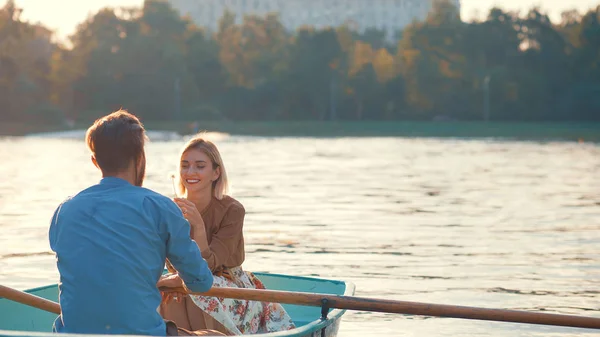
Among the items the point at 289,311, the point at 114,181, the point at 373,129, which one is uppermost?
the point at 114,181

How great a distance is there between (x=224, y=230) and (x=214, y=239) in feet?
0.28

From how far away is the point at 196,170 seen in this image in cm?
601

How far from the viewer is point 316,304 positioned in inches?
230

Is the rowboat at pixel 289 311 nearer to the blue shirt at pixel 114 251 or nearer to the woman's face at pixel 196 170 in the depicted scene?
the blue shirt at pixel 114 251

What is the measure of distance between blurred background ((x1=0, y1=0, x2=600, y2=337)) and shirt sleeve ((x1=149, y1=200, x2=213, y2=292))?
3.66 m

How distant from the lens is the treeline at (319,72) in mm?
75250

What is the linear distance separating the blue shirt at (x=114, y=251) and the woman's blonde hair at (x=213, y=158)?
5.41ft

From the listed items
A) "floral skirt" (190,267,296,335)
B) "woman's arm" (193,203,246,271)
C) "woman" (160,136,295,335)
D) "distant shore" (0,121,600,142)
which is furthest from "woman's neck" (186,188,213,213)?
"distant shore" (0,121,600,142)

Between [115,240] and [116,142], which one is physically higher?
[116,142]

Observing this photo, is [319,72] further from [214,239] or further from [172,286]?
[172,286]

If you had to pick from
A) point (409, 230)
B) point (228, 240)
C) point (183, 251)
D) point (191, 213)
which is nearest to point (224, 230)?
point (228, 240)

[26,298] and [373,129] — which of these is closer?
[26,298]

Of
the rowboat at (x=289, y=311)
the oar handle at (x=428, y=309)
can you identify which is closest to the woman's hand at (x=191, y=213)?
the oar handle at (x=428, y=309)

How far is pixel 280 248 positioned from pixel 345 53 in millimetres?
69760
